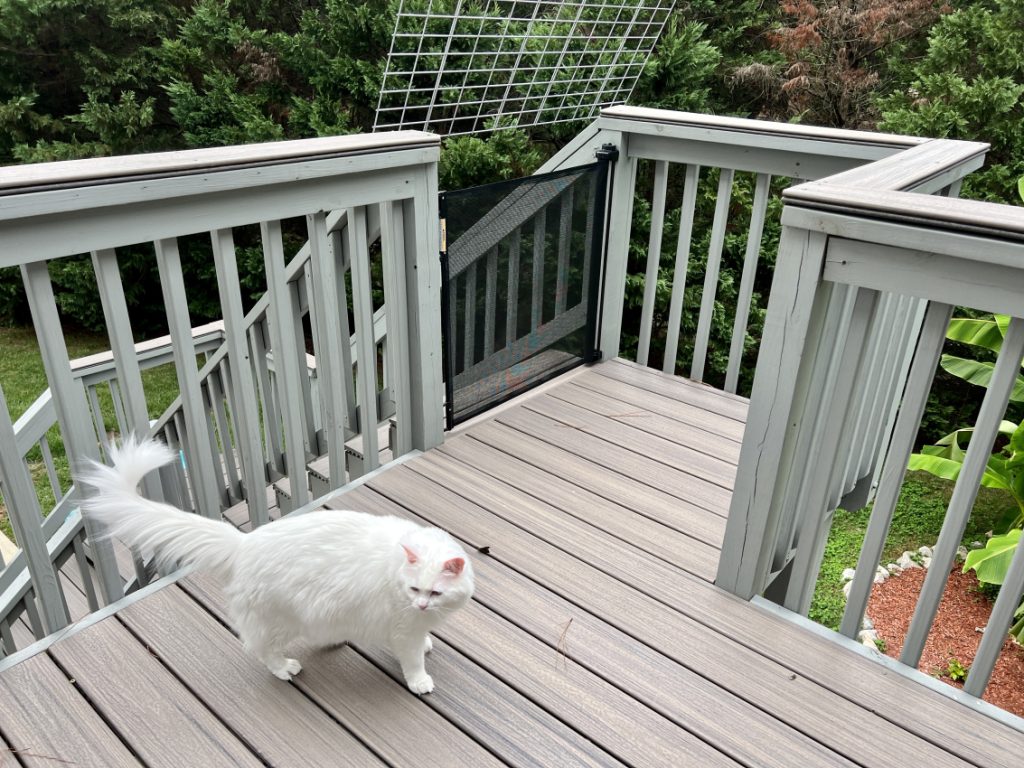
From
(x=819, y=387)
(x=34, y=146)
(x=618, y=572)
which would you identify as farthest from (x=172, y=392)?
(x=819, y=387)

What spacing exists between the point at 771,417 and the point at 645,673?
0.66 metres

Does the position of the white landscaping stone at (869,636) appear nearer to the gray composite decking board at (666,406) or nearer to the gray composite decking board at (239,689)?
the gray composite decking board at (666,406)

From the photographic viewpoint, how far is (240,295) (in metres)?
1.75

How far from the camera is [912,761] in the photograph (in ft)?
4.76

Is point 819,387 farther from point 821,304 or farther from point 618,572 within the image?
point 618,572

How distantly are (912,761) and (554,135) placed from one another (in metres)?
5.60

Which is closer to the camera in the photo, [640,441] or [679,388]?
[640,441]

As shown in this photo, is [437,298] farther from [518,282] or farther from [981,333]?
[981,333]

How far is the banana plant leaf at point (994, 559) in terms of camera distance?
3.41 m

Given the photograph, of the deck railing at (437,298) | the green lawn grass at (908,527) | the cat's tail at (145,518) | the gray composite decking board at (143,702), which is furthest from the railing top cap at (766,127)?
the green lawn grass at (908,527)

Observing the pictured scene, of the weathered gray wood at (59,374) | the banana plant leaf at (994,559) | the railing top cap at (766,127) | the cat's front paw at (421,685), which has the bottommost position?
the banana plant leaf at (994,559)

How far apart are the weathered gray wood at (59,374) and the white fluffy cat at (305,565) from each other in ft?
0.27

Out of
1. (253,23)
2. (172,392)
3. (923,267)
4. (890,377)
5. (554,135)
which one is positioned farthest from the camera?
(253,23)

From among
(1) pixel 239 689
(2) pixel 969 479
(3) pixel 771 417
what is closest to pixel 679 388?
(3) pixel 771 417
